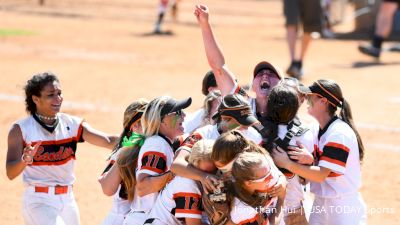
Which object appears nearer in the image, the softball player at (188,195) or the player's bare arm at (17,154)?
the softball player at (188,195)

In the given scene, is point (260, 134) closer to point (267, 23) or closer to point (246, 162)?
point (246, 162)

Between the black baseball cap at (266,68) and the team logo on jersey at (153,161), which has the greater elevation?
the black baseball cap at (266,68)

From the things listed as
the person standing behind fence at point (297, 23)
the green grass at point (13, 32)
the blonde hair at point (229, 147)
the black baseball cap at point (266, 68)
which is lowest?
the green grass at point (13, 32)

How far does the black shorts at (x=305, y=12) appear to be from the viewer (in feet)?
48.7

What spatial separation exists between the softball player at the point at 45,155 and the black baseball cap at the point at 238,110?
174cm

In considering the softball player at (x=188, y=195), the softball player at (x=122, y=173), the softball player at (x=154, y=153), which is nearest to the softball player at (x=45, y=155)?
the softball player at (x=122, y=173)

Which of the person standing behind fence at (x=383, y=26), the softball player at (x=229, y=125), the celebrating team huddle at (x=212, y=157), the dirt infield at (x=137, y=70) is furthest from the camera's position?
the person standing behind fence at (x=383, y=26)

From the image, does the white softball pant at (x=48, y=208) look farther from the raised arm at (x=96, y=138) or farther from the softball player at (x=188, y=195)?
the softball player at (x=188, y=195)

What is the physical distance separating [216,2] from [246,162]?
1269 inches

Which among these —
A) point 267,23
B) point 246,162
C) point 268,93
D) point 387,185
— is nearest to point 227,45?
point 267,23

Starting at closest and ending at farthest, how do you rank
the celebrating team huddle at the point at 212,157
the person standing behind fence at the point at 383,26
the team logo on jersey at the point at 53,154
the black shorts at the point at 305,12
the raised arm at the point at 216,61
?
the celebrating team huddle at the point at 212,157
the team logo on jersey at the point at 53,154
the raised arm at the point at 216,61
the black shorts at the point at 305,12
the person standing behind fence at the point at 383,26

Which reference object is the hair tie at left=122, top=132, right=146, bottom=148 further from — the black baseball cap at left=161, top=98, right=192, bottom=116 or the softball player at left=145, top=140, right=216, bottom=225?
the softball player at left=145, top=140, right=216, bottom=225

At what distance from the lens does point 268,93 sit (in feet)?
21.9

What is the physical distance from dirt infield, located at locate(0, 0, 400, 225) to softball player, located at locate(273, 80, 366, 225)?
194 centimetres
